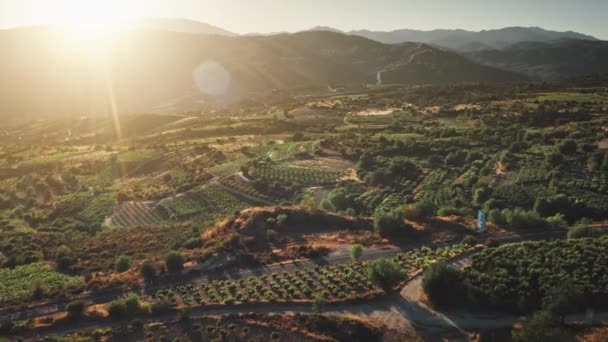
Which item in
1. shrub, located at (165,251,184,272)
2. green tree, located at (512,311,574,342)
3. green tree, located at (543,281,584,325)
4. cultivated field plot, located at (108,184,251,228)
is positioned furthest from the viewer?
cultivated field plot, located at (108,184,251,228)

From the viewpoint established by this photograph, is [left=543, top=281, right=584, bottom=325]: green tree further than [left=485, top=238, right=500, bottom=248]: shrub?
No

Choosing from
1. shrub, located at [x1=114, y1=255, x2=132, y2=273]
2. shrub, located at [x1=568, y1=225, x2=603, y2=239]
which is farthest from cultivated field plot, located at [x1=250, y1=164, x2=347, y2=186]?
shrub, located at [x1=568, y1=225, x2=603, y2=239]

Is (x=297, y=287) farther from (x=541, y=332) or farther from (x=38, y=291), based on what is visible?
(x=38, y=291)

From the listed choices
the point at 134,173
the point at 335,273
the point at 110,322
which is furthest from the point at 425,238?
the point at 134,173

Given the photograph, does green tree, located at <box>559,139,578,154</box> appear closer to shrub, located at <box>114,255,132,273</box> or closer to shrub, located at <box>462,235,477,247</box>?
shrub, located at <box>462,235,477,247</box>

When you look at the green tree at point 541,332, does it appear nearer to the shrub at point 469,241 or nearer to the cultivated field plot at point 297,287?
the cultivated field plot at point 297,287

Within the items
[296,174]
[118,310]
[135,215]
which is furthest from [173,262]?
[296,174]

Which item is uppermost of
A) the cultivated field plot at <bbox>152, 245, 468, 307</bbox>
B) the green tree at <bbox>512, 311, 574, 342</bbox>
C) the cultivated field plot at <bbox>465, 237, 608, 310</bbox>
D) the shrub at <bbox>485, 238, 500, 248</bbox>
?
the green tree at <bbox>512, 311, 574, 342</bbox>

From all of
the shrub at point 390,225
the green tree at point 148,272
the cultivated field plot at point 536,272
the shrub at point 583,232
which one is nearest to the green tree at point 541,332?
the cultivated field plot at point 536,272
